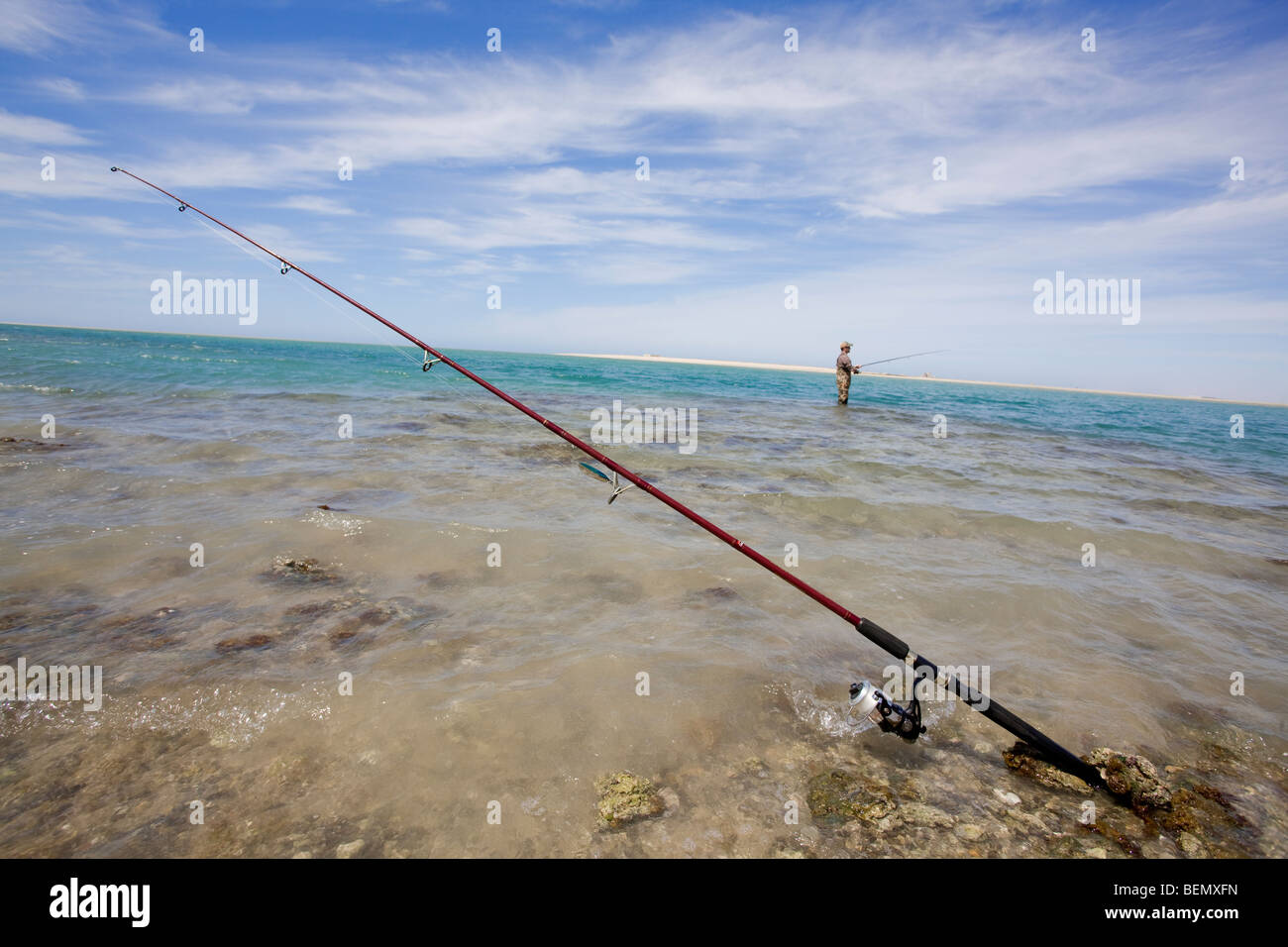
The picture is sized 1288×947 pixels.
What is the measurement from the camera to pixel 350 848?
2.93 m

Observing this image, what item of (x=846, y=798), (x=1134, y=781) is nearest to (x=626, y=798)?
(x=846, y=798)

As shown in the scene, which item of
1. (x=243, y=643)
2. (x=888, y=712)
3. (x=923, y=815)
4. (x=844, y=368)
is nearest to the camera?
(x=923, y=815)

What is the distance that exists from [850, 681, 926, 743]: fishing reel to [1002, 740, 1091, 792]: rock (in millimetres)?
619

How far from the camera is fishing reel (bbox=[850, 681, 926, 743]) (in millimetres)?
3508

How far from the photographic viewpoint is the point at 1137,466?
54.6 feet

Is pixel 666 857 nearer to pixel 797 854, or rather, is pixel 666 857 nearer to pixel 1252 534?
pixel 797 854

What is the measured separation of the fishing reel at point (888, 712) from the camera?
351 centimetres

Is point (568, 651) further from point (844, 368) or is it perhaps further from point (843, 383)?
point (843, 383)

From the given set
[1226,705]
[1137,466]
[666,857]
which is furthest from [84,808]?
[1137,466]

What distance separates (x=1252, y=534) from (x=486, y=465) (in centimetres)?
1424

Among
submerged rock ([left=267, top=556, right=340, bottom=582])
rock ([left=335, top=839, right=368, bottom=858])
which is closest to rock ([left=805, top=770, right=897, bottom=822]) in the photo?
rock ([left=335, top=839, right=368, bottom=858])

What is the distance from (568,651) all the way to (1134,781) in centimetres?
404

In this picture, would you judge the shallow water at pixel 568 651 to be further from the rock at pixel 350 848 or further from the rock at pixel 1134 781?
the rock at pixel 1134 781

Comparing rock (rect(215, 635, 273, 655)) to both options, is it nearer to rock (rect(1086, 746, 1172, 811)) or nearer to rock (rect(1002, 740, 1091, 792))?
rock (rect(1002, 740, 1091, 792))
